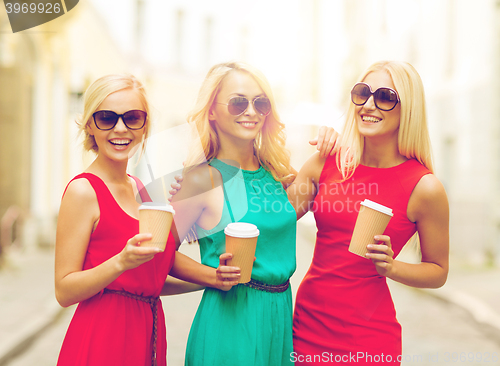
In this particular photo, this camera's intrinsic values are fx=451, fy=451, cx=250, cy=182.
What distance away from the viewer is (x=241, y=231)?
1.95 meters

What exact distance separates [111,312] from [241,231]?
68cm

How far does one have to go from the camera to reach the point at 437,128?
42.2 ft

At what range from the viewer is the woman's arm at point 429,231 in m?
2.22

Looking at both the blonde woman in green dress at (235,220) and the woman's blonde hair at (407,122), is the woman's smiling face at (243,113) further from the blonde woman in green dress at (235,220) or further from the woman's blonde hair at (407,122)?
the woman's blonde hair at (407,122)

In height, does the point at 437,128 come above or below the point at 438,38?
below

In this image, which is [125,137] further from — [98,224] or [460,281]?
[460,281]

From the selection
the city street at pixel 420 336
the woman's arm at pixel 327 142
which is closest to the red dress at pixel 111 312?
the woman's arm at pixel 327 142

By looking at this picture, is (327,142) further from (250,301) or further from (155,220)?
(155,220)

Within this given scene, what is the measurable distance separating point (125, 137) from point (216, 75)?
0.61m

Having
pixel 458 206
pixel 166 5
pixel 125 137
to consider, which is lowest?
pixel 458 206

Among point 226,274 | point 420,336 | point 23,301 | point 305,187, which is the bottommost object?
point 420,336

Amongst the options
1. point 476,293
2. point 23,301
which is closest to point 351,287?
point 23,301

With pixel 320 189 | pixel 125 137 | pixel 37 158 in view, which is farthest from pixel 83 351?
pixel 37 158

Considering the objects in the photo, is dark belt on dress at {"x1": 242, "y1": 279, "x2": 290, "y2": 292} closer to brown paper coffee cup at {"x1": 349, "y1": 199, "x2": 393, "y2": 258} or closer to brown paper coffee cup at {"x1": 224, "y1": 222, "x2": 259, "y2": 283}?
brown paper coffee cup at {"x1": 224, "y1": 222, "x2": 259, "y2": 283}
